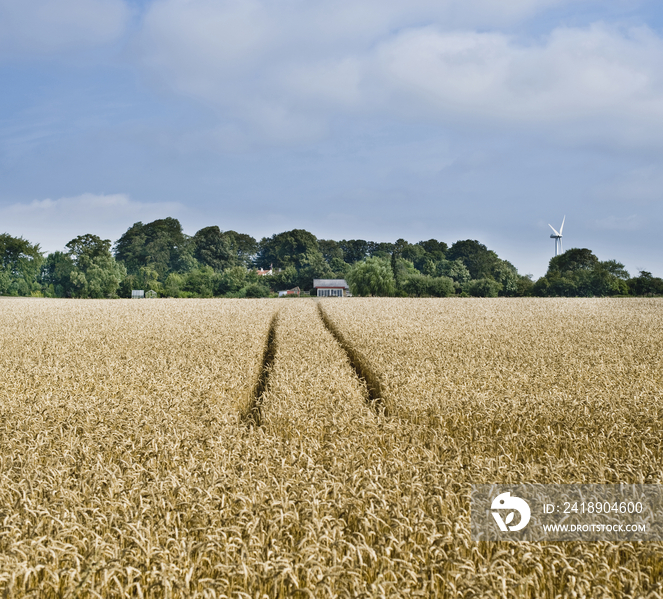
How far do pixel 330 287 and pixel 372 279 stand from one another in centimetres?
2068

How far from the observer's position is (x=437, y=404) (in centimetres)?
829

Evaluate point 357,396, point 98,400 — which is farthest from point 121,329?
point 357,396

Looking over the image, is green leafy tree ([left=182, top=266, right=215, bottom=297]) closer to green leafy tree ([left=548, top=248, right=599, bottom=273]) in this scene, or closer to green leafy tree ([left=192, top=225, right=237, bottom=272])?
green leafy tree ([left=192, top=225, right=237, bottom=272])

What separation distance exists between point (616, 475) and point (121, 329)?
20.7 m

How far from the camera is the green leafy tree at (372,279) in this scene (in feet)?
273

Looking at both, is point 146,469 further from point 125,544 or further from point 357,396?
point 357,396

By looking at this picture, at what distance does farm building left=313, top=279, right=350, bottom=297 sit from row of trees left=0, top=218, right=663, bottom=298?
6295mm

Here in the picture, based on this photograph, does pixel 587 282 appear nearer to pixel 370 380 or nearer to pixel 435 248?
pixel 435 248

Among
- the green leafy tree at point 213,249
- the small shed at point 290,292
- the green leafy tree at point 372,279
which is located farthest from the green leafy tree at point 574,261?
the green leafy tree at point 213,249

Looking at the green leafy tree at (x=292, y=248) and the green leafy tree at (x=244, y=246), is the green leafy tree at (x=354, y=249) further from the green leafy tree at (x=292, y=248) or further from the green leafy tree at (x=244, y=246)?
the green leafy tree at (x=244, y=246)

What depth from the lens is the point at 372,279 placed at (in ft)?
274

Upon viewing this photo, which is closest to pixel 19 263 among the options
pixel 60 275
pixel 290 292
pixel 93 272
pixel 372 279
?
pixel 60 275

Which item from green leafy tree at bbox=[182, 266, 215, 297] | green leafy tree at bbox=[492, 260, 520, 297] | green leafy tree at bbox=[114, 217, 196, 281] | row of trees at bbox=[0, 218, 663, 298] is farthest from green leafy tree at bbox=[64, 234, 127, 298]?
green leafy tree at bbox=[492, 260, 520, 297]

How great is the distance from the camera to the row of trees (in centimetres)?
8400
